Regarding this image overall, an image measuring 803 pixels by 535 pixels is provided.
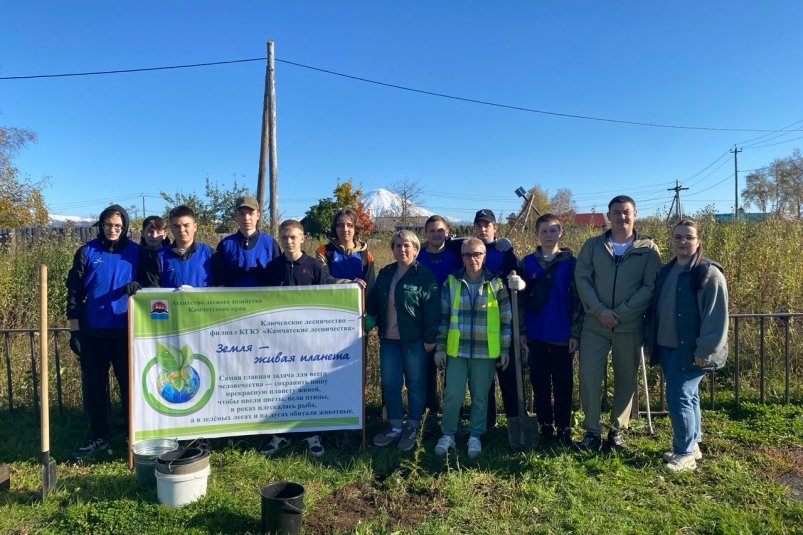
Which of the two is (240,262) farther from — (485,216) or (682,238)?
(682,238)

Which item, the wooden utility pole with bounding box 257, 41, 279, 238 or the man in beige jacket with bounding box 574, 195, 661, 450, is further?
the wooden utility pole with bounding box 257, 41, 279, 238

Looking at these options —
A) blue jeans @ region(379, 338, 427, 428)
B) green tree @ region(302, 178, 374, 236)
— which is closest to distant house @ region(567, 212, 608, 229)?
blue jeans @ region(379, 338, 427, 428)

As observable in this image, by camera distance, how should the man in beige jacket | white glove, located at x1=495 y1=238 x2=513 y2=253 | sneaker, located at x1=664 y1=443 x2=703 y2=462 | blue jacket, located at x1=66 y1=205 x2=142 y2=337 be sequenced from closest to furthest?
sneaker, located at x1=664 y1=443 x2=703 y2=462 < the man in beige jacket < blue jacket, located at x1=66 y1=205 x2=142 y2=337 < white glove, located at x1=495 y1=238 x2=513 y2=253

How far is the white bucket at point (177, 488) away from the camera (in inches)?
144

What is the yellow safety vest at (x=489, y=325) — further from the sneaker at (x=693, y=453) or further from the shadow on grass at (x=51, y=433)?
the shadow on grass at (x=51, y=433)

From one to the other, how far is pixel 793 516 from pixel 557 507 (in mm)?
1554

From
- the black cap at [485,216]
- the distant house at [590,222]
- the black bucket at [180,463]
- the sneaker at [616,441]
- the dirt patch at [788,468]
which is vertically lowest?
the dirt patch at [788,468]

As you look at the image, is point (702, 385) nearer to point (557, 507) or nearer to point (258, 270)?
point (557, 507)

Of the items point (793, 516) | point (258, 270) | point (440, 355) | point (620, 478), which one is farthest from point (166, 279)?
point (793, 516)

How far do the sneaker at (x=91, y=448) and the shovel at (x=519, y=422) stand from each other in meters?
3.70

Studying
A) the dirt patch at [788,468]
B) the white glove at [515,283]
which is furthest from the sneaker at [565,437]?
the dirt patch at [788,468]

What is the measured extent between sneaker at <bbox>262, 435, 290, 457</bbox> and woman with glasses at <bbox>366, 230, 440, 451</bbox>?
2.84ft

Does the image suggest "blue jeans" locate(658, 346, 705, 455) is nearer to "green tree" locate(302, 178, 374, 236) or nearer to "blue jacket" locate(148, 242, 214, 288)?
"blue jacket" locate(148, 242, 214, 288)

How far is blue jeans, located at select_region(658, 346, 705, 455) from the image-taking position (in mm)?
4199
